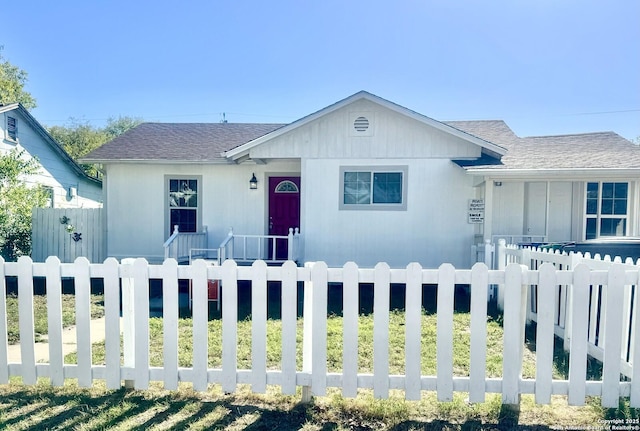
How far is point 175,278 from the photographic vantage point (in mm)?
3006

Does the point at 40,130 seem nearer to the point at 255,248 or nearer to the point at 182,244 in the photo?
the point at 182,244

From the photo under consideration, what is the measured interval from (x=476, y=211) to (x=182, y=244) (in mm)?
6960

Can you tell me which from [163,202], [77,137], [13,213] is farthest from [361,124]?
[77,137]

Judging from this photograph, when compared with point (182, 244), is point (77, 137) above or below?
above

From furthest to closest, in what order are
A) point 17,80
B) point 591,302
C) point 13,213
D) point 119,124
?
point 119,124, point 17,80, point 13,213, point 591,302

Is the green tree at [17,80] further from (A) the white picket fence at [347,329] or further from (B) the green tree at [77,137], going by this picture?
(A) the white picket fence at [347,329]

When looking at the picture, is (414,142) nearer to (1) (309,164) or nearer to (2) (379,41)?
(1) (309,164)

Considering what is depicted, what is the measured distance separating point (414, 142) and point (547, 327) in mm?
6556

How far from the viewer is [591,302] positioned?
4016 millimetres

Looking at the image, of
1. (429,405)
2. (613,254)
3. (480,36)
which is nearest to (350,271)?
(429,405)

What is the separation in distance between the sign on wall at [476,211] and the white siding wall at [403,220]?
0.13m

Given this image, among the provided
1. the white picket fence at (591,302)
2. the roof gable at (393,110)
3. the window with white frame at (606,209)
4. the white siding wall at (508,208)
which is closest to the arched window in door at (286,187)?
the roof gable at (393,110)

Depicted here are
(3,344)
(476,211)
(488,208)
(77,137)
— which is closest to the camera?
(3,344)

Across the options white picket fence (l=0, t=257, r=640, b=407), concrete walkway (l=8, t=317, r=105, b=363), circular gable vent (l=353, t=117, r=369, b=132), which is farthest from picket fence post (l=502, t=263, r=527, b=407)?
circular gable vent (l=353, t=117, r=369, b=132)
